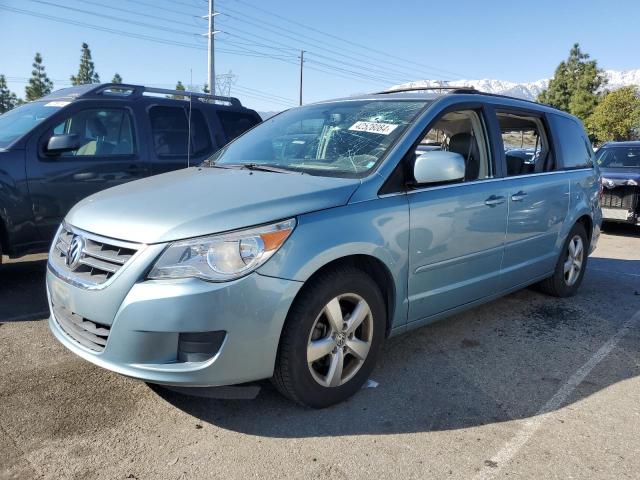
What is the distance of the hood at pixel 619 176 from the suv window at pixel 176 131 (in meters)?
6.98

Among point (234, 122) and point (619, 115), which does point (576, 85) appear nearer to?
point (619, 115)

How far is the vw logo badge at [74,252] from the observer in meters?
2.69

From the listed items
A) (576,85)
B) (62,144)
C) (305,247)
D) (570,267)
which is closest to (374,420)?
(305,247)

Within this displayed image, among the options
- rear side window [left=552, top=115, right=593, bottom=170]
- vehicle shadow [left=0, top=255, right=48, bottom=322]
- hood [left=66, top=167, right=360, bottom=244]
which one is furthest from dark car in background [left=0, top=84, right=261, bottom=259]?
rear side window [left=552, top=115, right=593, bottom=170]

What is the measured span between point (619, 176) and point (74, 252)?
378 inches

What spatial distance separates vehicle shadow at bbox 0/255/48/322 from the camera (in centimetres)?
426

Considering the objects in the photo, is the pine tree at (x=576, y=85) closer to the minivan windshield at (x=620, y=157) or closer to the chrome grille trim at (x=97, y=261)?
the minivan windshield at (x=620, y=157)

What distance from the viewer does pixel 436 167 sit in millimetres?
3111

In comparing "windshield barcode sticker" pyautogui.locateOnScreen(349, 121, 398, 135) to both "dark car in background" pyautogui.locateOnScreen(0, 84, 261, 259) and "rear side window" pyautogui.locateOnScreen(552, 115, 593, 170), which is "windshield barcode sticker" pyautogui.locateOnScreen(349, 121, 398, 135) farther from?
"dark car in background" pyautogui.locateOnScreen(0, 84, 261, 259)

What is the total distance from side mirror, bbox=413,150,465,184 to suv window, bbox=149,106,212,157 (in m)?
3.56

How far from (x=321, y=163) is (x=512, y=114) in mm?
A: 2015

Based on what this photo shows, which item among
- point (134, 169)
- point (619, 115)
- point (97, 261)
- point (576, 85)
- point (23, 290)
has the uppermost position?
point (576, 85)

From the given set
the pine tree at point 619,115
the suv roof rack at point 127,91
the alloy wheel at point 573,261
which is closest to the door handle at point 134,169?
the suv roof rack at point 127,91

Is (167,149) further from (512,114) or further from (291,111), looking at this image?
(512,114)
